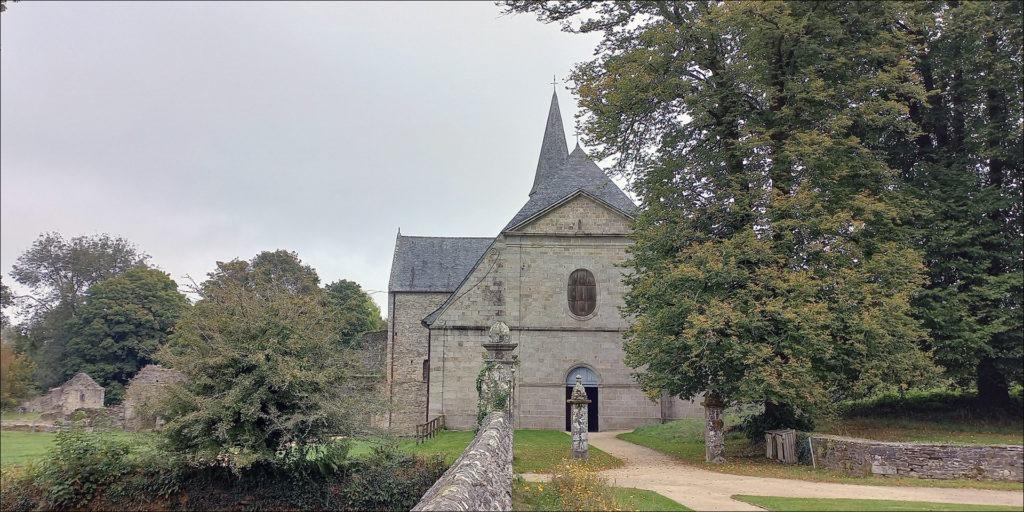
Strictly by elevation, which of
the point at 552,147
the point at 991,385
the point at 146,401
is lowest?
the point at 146,401

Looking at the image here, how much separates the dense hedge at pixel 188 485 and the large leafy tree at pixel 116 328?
33188 millimetres

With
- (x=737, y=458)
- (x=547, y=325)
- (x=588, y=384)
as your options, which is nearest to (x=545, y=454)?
(x=737, y=458)

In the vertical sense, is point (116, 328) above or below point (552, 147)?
below

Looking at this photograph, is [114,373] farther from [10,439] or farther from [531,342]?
[531,342]

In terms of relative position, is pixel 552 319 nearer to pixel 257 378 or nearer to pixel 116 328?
pixel 257 378

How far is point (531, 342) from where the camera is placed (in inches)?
1020

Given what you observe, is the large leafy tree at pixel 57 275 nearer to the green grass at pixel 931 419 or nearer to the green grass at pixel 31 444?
the green grass at pixel 31 444

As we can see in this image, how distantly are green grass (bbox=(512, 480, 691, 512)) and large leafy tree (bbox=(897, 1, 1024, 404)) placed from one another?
8.66m

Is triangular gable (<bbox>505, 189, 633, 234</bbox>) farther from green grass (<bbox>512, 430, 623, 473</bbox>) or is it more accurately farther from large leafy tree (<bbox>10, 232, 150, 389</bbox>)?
large leafy tree (<bbox>10, 232, 150, 389</bbox>)

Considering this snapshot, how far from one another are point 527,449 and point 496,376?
3529 mm

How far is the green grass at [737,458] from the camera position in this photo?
10.5m

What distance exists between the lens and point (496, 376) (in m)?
15.2

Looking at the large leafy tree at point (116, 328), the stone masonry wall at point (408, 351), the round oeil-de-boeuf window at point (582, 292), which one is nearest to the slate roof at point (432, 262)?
the stone masonry wall at point (408, 351)

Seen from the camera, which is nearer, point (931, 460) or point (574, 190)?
point (931, 460)
